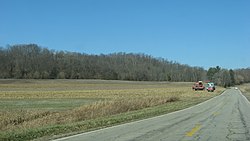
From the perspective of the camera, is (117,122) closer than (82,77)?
Yes

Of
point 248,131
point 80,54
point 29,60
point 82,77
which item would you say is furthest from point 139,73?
point 248,131

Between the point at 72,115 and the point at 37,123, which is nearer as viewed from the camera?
the point at 37,123

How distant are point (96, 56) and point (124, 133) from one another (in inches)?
7161

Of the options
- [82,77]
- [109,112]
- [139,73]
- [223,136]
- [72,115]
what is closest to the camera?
[223,136]

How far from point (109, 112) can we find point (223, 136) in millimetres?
13328

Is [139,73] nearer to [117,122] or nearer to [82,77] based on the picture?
[82,77]

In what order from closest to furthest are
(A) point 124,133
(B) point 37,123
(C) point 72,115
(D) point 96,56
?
(A) point 124,133, (B) point 37,123, (C) point 72,115, (D) point 96,56

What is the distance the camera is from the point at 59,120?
21031 millimetres

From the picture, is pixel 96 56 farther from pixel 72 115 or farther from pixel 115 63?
pixel 72 115

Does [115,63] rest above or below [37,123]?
above

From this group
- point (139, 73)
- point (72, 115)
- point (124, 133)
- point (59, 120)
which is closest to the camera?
point (124, 133)

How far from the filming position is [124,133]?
1354 centimetres

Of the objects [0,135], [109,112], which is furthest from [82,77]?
[0,135]

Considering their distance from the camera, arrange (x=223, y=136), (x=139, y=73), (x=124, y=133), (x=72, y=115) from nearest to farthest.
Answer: (x=223, y=136), (x=124, y=133), (x=72, y=115), (x=139, y=73)
